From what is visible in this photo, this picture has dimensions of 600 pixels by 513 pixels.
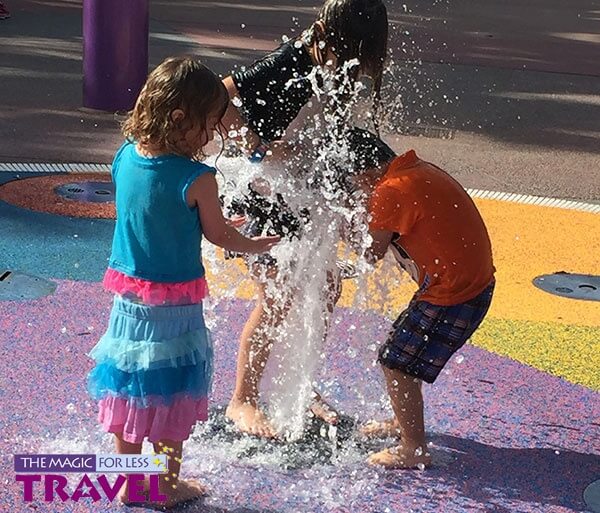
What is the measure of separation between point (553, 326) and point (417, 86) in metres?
6.46

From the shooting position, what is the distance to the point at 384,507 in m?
3.54

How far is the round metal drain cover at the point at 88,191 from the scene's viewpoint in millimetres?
6816

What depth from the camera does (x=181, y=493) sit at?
3482mm

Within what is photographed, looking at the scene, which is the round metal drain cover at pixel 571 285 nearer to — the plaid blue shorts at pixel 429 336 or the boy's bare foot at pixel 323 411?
the boy's bare foot at pixel 323 411

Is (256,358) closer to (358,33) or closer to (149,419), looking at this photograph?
(149,419)

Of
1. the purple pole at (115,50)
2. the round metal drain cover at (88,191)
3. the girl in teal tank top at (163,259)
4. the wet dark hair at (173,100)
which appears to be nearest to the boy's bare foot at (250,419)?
the girl in teal tank top at (163,259)

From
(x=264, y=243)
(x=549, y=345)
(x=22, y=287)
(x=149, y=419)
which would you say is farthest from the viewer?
(x=22, y=287)

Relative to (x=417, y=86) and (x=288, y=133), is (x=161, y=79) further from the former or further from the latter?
(x=417, y=86)

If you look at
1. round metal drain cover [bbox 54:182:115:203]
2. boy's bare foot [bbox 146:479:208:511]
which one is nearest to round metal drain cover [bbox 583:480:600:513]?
boy's bare foot [bbox 146:479:208:511]

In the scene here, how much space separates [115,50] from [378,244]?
5.89m

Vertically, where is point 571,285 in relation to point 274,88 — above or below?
below

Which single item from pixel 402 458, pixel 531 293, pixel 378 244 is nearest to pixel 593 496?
pixel 402 458

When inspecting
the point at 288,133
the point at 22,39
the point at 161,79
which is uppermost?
the point at 161,79

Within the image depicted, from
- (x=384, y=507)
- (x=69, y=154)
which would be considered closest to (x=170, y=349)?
Answer: (x=384, y=507)
